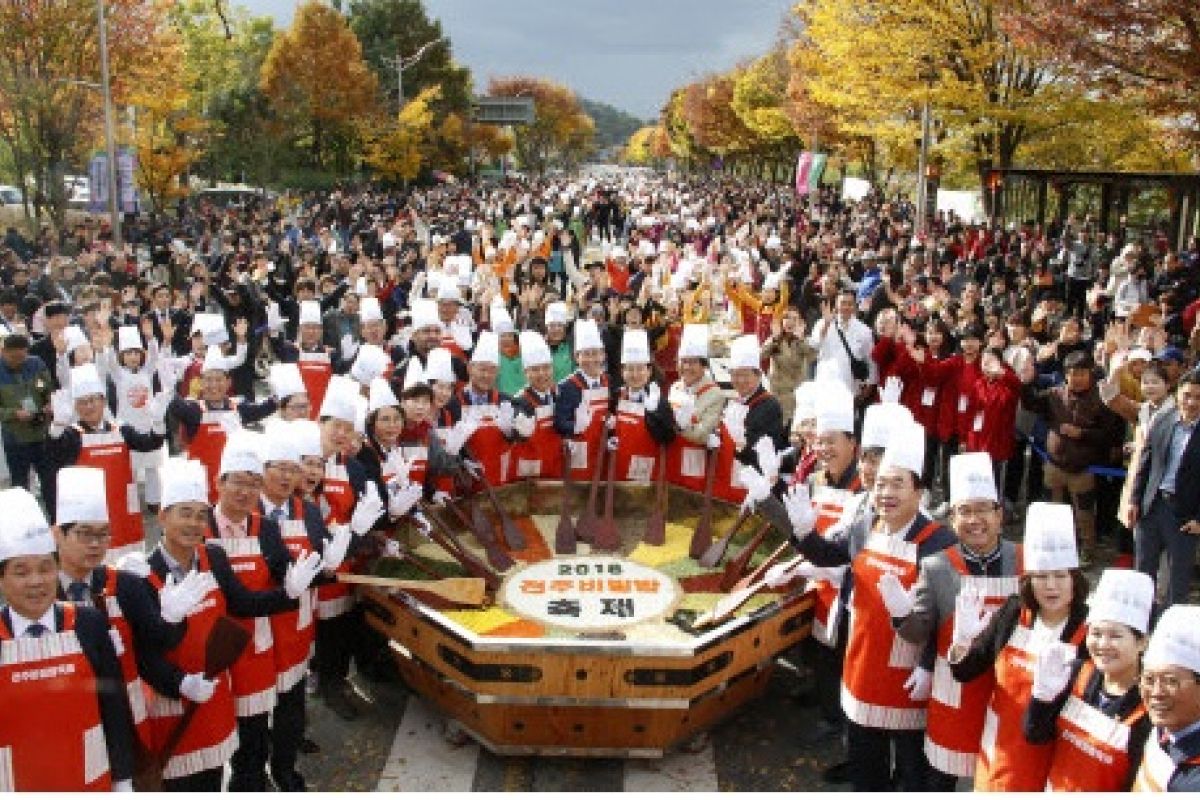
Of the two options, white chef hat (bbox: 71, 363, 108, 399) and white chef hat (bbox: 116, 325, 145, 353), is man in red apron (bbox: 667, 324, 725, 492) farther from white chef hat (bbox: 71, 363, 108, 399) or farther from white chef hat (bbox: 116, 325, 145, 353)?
white chef hat (bbox: 116, 325, 145, 353)

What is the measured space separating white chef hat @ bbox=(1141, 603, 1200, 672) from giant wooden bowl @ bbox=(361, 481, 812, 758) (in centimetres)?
247

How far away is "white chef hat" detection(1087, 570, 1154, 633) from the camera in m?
3.51

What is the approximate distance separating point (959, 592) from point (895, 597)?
25cm

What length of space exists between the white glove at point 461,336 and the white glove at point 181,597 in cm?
651

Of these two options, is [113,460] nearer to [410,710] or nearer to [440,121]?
[410,710]

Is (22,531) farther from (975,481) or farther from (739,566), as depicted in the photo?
(739,566)

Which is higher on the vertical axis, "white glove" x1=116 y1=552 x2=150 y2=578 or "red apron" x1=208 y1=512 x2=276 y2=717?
"white glove" x1=116 y1=552 x2=150 y2=578

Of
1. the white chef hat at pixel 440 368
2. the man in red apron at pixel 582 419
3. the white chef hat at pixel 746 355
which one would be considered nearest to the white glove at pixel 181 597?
the white chef hat at pixel 440 368

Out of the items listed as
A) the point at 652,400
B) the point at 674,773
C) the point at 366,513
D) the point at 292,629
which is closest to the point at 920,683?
the point at 674,773

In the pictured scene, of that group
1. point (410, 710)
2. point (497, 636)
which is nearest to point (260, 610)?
point (497, 636)

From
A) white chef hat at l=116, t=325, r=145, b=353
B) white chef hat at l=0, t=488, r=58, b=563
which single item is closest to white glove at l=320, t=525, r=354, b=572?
white chef hat at l=0, t=488, r=58, b=563

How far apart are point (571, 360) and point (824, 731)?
5044mm

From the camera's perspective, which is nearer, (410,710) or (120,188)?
(410,710)

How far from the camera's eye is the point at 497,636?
229 inches
